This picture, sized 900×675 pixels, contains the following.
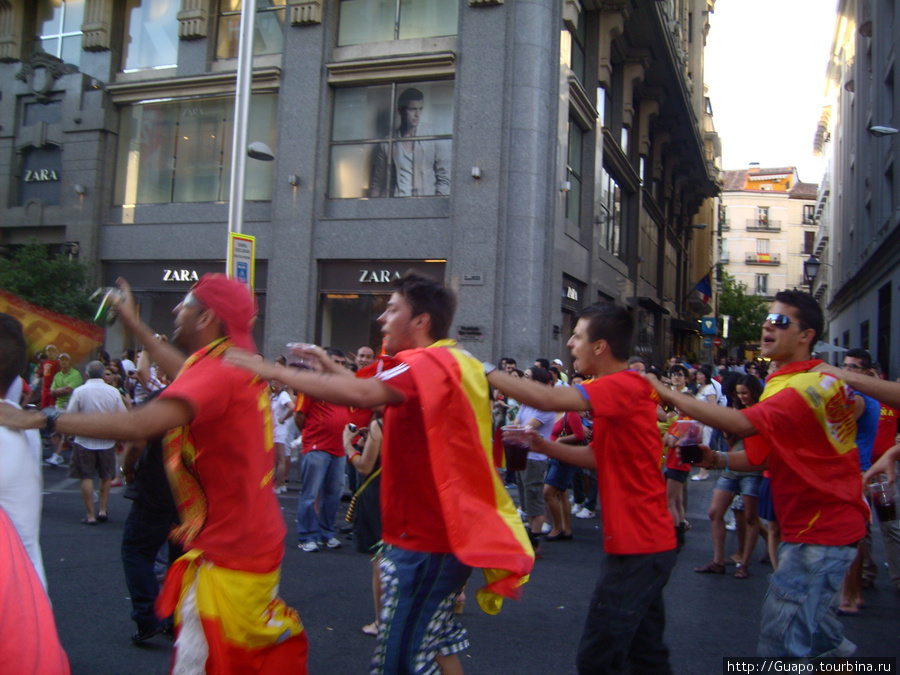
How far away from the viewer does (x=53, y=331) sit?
9.95 feet

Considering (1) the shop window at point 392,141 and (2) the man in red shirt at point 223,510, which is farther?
(1) the shop window at point 392,141

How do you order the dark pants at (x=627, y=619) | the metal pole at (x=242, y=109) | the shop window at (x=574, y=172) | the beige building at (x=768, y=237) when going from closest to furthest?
the dark pants at (x=627, y=619) < the metal pole at (x=242, y=109) < the shop window at (x=574, y=172) < the beige building at (x=768, y=237)

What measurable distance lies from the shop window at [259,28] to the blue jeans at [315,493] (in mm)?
13361

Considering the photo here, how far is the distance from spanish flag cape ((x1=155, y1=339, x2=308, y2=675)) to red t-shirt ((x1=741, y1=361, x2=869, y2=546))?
216cm

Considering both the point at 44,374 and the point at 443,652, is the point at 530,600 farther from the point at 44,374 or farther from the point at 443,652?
the point at 44,374

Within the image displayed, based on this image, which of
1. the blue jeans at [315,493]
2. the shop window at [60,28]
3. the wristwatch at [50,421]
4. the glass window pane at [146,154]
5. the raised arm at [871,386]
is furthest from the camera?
the shop window at [60,28]

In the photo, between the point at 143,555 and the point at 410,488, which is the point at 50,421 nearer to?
the point at 410,488

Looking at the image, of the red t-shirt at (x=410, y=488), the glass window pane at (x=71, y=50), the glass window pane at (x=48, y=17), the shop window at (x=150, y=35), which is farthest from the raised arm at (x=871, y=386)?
the glass window pane at (x=48, y=17)

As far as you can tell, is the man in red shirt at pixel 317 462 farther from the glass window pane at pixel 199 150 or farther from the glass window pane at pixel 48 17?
the glass window pane at pixel 48 17

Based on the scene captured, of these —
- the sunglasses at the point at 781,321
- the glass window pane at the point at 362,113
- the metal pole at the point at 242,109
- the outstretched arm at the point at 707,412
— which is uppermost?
the glass window pane at the point at 362,113

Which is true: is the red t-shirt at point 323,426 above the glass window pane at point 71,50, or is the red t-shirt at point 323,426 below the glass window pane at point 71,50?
below

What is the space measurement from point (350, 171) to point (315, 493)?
37.4 feet

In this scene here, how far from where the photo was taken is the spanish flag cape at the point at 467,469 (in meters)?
2.74

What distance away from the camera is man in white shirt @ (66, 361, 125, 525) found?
8.43m
